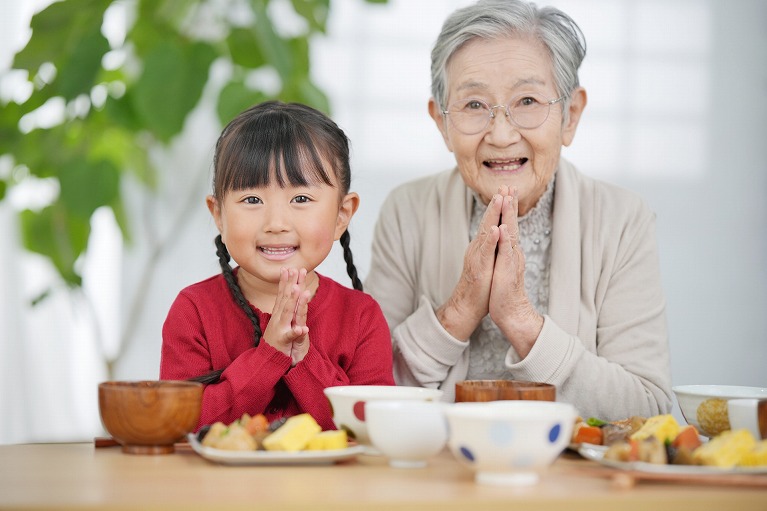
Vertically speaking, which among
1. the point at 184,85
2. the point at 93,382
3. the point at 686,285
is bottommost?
the point at 93,382

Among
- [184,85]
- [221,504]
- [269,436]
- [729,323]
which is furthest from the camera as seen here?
[729,323]

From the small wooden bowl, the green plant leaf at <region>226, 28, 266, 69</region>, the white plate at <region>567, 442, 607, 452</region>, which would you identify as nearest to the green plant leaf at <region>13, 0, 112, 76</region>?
the green plant leaf at <region>226, 28, 266, 69</region>

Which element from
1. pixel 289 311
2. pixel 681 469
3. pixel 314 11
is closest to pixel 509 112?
pixel 289 311

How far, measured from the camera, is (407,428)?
0.98m

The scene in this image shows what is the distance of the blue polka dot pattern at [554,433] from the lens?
894 mm

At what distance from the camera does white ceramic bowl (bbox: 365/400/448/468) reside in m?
0.98

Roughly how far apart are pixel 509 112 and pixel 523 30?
16 centimetres

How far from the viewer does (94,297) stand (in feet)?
11.4

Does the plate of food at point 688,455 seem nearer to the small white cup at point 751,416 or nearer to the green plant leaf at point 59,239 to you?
the small white cup at point 751,416

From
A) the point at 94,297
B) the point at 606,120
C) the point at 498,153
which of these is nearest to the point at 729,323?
the point at 606,120

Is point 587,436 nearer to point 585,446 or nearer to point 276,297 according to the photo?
point 585,446

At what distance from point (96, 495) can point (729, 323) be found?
3.06 metres

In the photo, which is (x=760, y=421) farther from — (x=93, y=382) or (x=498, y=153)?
(x=93, y=382)

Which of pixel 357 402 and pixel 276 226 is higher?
pixel 276 226
